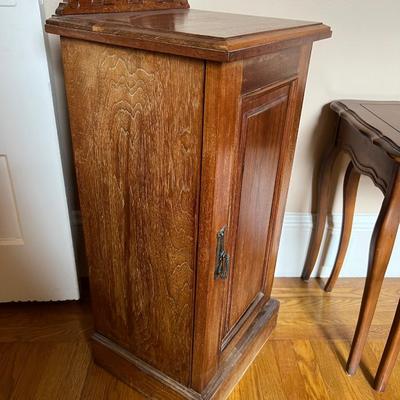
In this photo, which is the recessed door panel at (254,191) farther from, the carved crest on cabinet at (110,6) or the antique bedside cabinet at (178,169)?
the carved crest on cabinet at (110,6)

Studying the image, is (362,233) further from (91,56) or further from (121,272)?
(91,56)

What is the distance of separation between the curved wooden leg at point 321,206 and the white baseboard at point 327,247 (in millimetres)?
26

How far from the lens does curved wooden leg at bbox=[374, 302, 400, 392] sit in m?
1.07

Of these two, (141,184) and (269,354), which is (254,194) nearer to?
(141,184)

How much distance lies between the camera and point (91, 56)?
74 cm

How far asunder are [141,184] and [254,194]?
254mm

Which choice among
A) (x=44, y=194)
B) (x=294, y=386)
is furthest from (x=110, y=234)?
(x=294, y=386)

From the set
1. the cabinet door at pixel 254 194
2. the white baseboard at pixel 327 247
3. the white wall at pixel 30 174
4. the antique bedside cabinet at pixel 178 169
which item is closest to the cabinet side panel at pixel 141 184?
the antique bedside cabinet at pixel 178 169

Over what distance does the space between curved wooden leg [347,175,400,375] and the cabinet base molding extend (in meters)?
0.26

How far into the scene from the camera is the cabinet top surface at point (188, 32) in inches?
23.6

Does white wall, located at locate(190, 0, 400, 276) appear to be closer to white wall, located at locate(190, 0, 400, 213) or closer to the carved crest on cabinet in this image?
white wall, located at locate(190, 0, 400, 213)

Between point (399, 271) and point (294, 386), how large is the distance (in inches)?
27.4

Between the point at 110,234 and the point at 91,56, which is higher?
the point at 91,56

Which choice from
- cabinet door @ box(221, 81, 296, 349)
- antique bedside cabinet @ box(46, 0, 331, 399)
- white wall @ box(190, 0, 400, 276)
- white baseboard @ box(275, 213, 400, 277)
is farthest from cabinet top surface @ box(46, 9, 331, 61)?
white baseboard @ box(275, 213, 400, 277)
